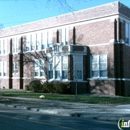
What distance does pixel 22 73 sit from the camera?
125 ft

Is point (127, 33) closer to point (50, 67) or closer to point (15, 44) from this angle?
point (50, 67)

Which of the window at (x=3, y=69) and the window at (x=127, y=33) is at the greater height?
the window at (x=127, y=33)

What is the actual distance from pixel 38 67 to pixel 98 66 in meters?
8.72

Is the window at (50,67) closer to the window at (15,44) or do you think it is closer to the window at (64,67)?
the window at (64,67)

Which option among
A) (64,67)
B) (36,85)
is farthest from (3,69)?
(64,67)

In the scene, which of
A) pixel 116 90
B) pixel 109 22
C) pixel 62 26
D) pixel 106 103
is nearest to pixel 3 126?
pixel 106 103

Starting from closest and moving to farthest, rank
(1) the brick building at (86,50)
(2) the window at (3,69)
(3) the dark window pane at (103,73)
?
Answer: (1) the brick building at (86,50)
(3) the dark window pane at (103,73)
(2) the window at (3,69)

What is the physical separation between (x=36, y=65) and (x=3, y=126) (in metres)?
24.6

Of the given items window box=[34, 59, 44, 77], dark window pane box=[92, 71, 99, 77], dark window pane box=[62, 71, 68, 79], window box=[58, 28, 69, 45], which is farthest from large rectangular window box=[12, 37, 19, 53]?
dark window pane box=[92, 71, 99, 77]

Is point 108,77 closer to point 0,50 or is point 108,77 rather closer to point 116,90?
point 116,90

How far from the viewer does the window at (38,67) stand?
3416cm

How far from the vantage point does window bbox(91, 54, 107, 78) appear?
1128 inches

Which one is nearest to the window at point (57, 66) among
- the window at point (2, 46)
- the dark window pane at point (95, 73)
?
the dark window pane at point (95, 73)

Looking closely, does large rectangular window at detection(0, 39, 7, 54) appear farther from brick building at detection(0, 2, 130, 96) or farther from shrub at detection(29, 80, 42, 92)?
shrub at detection(29, 80, 42, 92)
